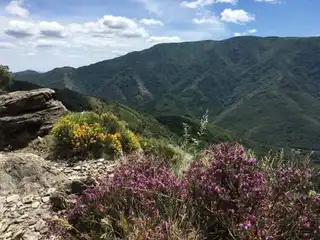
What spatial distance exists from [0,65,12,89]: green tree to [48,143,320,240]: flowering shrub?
3707 inches

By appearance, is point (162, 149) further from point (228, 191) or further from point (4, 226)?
point (228, 191)

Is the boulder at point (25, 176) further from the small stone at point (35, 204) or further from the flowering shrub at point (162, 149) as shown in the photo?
the flowering shrub at point (162, 149)

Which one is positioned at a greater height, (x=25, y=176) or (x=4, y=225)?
(x=25, y=176)

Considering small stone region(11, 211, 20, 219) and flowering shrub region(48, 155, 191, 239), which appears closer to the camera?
flowering shrub region(48, 155, 191, 239)

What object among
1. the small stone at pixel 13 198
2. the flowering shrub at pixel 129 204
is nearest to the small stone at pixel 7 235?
the small stone at pixel 13 198

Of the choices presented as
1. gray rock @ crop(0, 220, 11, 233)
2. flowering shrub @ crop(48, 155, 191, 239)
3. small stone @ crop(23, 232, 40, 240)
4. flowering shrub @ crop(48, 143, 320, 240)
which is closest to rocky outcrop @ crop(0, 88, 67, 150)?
gray rock @ crop(0, 220, 11, 233)

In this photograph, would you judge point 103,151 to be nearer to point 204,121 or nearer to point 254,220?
point 204,121

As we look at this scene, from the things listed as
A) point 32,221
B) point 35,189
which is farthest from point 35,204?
point 35,189

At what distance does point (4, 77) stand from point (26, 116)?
276 ft

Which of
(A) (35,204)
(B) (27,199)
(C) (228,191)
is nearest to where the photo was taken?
(C) (228,191)

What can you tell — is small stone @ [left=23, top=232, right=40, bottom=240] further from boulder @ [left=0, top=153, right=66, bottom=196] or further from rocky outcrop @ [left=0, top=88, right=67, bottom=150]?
rocky outcrop @ [left=0, top=88, right=67, bottom=150]

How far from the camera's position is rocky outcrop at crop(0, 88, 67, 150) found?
565 inches

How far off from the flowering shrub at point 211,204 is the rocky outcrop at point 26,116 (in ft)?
32.8

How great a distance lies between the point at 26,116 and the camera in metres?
15.1
